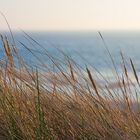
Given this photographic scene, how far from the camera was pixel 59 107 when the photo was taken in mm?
2533

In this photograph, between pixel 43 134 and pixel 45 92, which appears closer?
pixel 43 134

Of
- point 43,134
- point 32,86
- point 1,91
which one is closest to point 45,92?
point 32,86

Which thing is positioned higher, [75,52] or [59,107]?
[75,52]

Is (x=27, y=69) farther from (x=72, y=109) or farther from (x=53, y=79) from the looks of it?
(x=72, y=109)

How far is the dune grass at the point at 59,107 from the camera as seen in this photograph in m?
2.32

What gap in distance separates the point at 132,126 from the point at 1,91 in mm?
666

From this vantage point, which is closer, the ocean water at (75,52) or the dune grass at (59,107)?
the dune grass at (59,107)

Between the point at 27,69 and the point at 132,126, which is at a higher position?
the point at 27,69

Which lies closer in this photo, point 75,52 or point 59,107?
point 59,107

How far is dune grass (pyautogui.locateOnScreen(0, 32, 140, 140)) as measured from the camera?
2324 millimetres

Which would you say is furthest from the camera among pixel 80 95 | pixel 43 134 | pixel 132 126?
pixel 80 95

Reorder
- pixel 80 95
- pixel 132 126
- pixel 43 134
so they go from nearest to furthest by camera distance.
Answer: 1. pixel 43 134
2. pixel 132 126
3. pixel 80 95

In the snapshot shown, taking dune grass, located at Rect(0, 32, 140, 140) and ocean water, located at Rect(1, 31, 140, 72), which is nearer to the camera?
dune grass, located at Rect(0, 32, 140, 140)

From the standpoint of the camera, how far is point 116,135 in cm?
235
